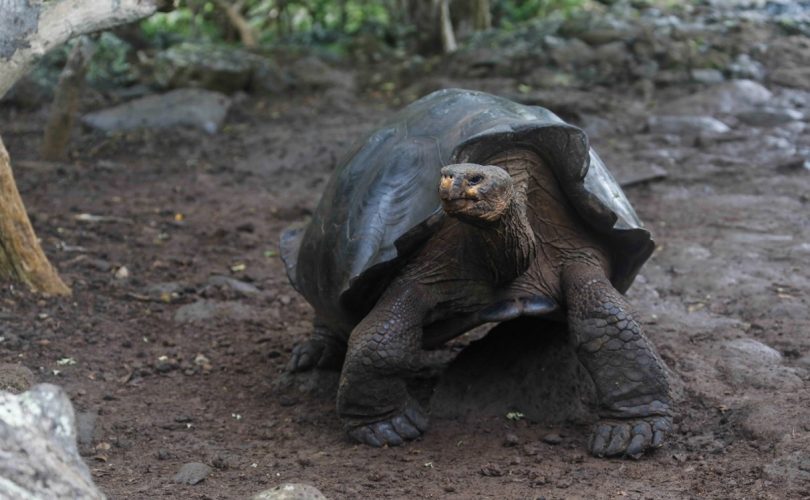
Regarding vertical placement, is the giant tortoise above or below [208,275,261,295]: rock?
above

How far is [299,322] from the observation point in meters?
5.26

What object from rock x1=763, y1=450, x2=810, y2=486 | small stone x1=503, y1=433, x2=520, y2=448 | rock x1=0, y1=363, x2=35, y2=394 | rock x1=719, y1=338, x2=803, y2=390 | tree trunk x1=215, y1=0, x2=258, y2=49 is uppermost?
rock x1=0, y1=363, x2=35, y2=394

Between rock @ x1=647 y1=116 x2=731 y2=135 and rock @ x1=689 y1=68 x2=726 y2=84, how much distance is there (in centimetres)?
96

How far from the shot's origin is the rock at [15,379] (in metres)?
Answer: 3.44

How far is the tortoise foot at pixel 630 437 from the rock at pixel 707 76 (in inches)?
243

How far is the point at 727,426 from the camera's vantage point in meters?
3.64

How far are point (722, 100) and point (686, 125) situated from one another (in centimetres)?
63

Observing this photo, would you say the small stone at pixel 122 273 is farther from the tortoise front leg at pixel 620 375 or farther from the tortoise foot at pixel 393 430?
the tortoise front leg at pixel 620 375

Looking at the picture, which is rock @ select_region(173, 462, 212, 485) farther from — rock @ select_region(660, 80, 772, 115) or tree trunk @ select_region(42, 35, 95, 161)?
rock @ select_region(660, 80, 772, 115)

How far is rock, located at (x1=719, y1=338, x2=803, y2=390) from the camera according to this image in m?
3.96

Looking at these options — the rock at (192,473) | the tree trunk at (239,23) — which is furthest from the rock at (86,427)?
the tree trunk at (239,23)

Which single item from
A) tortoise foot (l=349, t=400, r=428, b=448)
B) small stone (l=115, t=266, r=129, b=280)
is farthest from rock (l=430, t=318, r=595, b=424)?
small stone (l=115, t=266, r=129, b=280)

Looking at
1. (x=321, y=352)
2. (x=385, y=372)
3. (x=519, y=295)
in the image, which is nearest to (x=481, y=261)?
(x=519, y=295)

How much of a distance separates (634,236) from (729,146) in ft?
13.8
